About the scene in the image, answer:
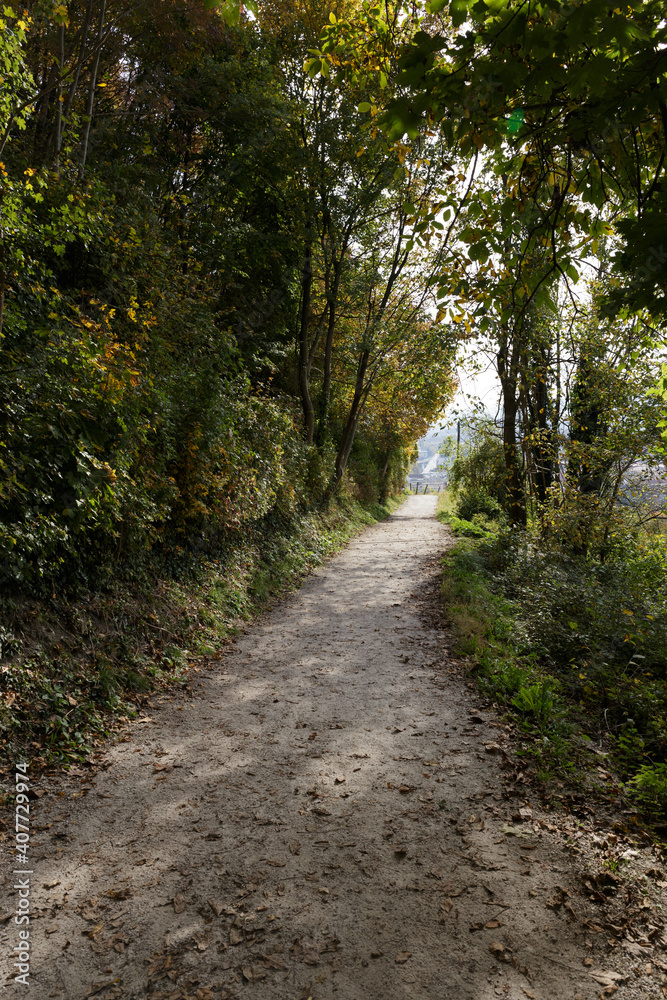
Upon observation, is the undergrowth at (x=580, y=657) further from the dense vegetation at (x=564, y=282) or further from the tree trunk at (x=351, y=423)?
the tree trunk at (x=351, y=423)

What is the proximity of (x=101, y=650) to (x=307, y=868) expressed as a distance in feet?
9.96

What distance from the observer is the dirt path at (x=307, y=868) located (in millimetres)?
2490

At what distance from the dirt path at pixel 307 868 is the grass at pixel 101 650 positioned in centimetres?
36

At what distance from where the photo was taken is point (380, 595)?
1008 cm

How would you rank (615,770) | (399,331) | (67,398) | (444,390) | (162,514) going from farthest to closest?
(444,390), (399,331), (162,514), (67,398), (615,770)

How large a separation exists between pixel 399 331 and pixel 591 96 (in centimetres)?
1254

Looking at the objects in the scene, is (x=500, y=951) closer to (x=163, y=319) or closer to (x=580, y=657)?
(x=580, y=657)

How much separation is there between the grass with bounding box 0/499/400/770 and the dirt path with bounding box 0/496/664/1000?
0.36 meters

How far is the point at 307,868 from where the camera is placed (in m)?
3.17

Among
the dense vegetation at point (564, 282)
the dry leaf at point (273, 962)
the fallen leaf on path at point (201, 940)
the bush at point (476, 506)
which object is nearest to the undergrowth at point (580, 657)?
the dense vegetation at point (564, 282)

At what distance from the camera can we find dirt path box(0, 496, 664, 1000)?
249 centimetres

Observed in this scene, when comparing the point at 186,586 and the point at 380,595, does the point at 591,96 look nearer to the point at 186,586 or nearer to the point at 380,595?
the point at 186,586

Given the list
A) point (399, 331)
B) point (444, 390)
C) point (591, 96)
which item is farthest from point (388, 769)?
point (444, 390)

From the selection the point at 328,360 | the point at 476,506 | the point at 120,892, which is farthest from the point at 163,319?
the point at 476,506
